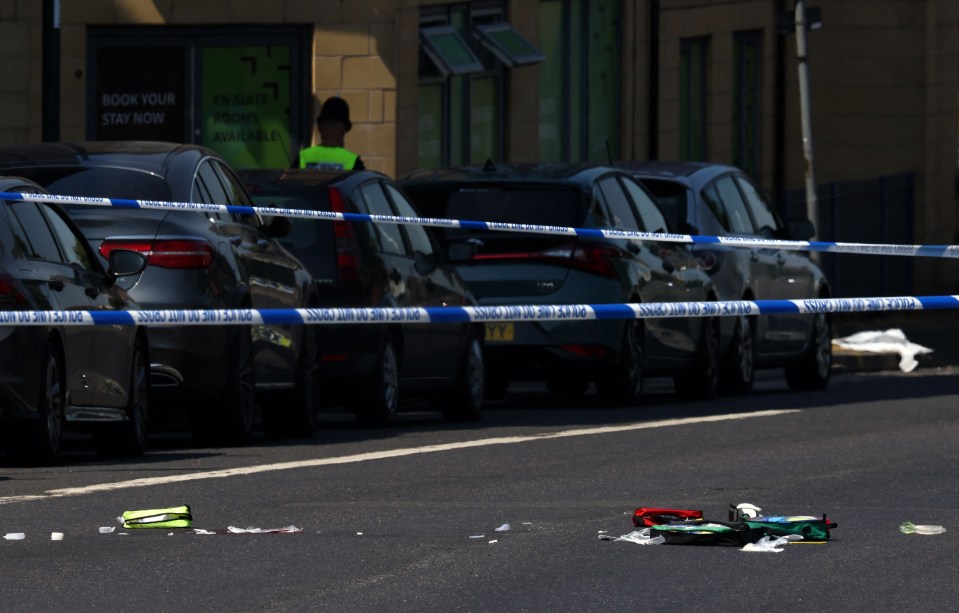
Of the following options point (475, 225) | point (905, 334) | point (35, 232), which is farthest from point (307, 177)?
point (905, 334)

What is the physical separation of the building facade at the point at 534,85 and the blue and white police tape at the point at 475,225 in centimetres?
258

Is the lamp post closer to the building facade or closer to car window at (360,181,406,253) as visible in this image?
the building facade

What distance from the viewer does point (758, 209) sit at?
62.4 feet

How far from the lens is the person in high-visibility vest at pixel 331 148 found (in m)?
16.8

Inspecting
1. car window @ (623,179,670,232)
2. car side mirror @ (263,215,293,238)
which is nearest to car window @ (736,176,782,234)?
car window @ (623,179,670,232)

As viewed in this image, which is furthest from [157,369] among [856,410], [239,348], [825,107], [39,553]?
[825,107]

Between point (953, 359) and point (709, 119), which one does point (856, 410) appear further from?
point (709, 119)

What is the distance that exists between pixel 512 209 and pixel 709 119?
19.0m

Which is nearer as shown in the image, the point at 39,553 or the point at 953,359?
the point at 39,553

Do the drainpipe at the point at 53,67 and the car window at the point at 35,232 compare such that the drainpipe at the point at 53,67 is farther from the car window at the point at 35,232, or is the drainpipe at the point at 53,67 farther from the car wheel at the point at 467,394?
the car window at the point at 35,232

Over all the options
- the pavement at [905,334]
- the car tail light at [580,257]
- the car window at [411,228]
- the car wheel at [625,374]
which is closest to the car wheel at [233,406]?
the car window at [411,228]

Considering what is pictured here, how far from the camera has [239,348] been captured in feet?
40.2

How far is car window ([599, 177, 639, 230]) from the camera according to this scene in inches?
627

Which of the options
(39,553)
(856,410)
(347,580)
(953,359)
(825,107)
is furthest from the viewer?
(825,107)
